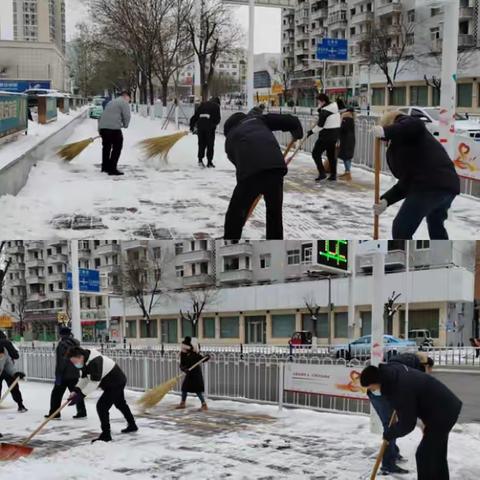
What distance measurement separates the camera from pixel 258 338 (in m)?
28.9

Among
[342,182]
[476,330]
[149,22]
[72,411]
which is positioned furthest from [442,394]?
[149,22]

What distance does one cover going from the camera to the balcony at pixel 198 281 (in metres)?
22.8

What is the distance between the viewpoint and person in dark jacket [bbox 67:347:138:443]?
20.4 ft

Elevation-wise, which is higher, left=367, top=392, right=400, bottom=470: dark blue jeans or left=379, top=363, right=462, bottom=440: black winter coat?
left=379, top=363, right=462, bottom=440: black winter coat

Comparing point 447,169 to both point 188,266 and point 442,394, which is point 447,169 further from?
point 188,266

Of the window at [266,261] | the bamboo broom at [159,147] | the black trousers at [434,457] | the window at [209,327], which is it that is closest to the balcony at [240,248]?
the window at [266,261]

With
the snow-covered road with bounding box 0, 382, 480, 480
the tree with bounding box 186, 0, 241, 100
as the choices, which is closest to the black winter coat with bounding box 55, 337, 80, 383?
the snow-covered road with bounding box 0, 382, 480, 480

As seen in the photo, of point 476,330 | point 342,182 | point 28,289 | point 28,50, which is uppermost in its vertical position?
point 28,50

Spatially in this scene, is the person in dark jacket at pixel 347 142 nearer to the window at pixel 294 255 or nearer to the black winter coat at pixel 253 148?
the window at pixel 294 255

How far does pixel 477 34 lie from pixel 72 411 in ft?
146

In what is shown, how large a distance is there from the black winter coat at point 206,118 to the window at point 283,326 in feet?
58.8

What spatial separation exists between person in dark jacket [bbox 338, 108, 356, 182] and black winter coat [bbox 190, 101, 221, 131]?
2.15 m

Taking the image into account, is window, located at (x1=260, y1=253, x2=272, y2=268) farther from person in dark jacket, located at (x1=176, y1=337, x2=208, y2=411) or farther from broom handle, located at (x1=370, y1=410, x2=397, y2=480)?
broom handle, located at (x1=370, y1=410, x2=397, y2=480)

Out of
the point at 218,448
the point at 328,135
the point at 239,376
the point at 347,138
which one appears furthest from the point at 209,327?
the point at 218,448
